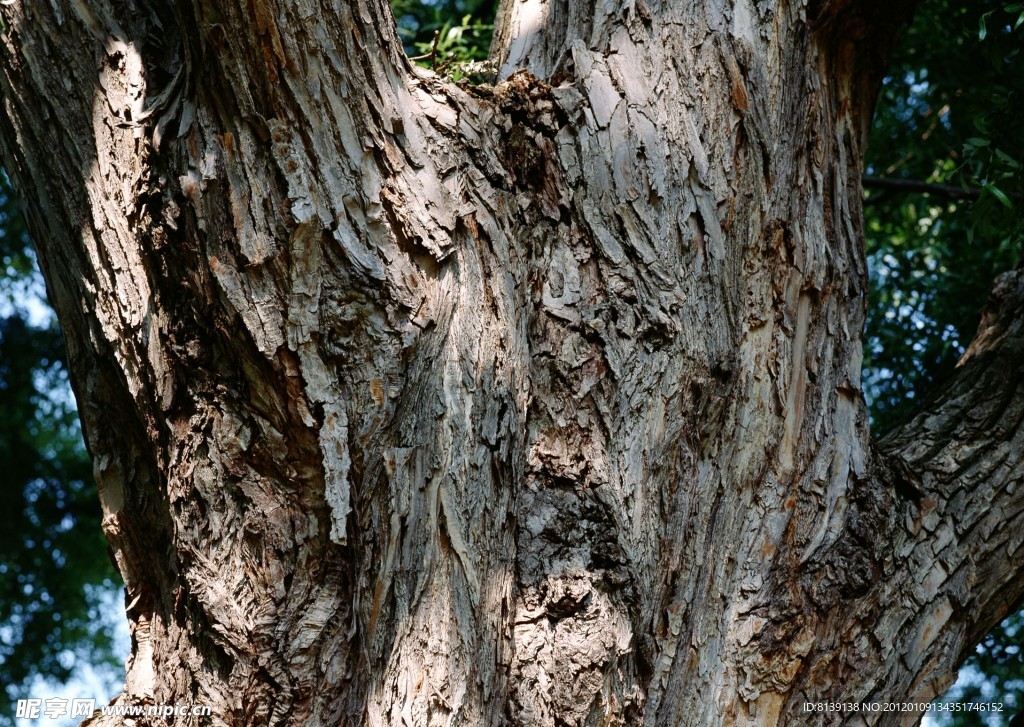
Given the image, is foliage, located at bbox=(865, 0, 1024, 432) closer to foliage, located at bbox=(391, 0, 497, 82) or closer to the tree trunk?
the tree trunk

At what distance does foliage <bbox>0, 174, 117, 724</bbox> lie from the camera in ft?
27.5

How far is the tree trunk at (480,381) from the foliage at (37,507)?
7210mm

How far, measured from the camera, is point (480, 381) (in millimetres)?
1903

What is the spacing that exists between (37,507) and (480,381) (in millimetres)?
8499

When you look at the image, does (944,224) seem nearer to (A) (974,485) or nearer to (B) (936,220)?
(B) (936,220)

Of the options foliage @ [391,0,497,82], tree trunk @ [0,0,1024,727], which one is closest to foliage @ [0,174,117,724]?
foliage @ [391,0,497,82]

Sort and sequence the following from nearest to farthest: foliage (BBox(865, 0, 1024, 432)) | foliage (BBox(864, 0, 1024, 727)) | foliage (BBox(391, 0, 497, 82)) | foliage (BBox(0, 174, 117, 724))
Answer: foliage (BBox(391, 0, 497, 82))
foliage (BBox(864, 0, 1024, 727))
foliage (BBox(865, 0, 1024, 432))
foliage (BBox(0, 174, 117, 724))

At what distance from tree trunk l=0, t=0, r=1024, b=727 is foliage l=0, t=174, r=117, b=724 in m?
7.21

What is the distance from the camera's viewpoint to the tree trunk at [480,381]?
1.80 m

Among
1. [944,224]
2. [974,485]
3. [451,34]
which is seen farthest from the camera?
[944,224]

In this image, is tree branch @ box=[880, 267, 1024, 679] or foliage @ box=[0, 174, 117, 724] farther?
foliage @ box=[0, 174, 117, 724]

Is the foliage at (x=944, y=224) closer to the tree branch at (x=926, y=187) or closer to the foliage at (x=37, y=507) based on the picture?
the tree branch at (x=926, y=187)

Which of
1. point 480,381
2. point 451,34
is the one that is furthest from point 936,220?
point 480,381

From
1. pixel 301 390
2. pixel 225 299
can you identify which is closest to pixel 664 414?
pixel 301 390
